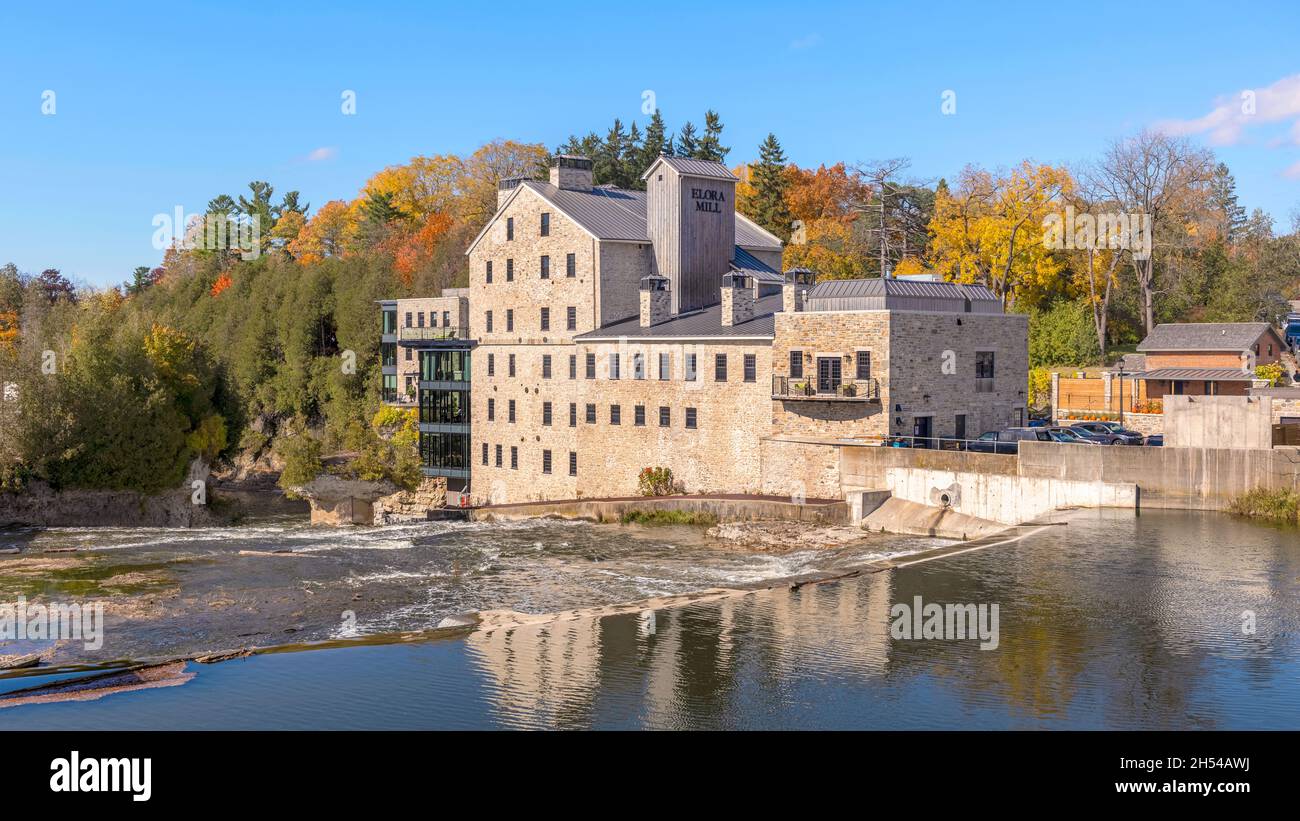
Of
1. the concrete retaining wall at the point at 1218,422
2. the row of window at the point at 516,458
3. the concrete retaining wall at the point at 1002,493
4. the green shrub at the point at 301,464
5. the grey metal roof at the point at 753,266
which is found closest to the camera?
the concrete retaining wall at the point at 1218,422

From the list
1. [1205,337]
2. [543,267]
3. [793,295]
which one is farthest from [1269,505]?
[543,267]

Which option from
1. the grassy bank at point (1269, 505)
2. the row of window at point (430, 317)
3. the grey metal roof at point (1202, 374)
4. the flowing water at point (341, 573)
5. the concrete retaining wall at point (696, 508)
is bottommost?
the flowing water at point (341, 573)

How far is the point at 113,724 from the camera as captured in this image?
23625mm

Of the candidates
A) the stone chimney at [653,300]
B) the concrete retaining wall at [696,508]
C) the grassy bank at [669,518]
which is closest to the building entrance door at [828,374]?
the concrete retaining wall at [696,508]

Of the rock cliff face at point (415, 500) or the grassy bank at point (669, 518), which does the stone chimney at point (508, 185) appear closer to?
the rock cliff face at point (415, 500)

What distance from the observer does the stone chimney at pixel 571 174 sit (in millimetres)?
62844

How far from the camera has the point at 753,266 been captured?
6206 centimetres

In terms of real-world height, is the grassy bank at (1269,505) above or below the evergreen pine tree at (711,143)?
below

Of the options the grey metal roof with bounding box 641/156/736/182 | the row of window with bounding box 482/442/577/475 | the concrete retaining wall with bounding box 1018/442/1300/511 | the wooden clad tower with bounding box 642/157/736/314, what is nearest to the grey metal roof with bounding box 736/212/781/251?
the wooden clad tower with bounding box 642/157/736/314

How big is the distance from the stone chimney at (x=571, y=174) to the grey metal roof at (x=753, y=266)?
27.9 feet

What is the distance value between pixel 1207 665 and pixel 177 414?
5089 centimetres

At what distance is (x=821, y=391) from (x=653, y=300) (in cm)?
1130

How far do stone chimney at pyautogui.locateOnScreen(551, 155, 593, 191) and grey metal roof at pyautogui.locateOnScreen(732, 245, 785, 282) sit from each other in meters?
8.49
